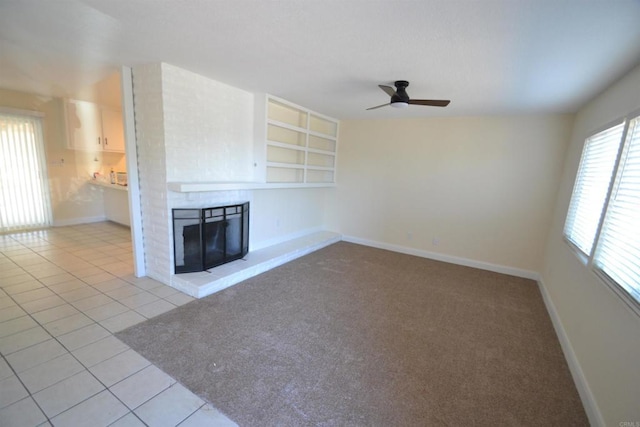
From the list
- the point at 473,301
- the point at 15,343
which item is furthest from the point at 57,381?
the point at 473,301

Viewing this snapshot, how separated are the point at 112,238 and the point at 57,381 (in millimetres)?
3742

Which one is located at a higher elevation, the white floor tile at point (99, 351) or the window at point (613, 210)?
the window at point (613, 210)

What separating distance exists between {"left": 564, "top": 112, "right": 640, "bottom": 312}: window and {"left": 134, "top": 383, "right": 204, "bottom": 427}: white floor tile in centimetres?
263

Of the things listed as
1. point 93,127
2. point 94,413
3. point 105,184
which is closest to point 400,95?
point 94,413

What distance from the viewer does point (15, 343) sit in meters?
2.08

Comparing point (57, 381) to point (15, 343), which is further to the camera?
point (15, 343)

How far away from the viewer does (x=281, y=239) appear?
4.85 m

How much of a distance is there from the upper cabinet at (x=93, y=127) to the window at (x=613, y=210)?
7.36 m

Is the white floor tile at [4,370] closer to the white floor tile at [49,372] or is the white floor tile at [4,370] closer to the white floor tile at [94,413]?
the white floor tile at [49,372]

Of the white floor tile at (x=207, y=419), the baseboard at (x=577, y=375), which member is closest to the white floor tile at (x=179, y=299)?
the white floor tile at (x=207, y=419)

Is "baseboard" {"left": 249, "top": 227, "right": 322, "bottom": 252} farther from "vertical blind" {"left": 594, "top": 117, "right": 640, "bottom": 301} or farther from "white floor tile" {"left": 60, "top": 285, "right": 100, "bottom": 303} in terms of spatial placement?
"vertical blind" {"left": 594, "top": 117, "right": 640, "bottom": 301}

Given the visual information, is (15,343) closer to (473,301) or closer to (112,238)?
(112,238)

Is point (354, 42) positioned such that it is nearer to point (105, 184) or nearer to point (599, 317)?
point (599, 317)

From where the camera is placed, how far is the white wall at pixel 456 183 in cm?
396
